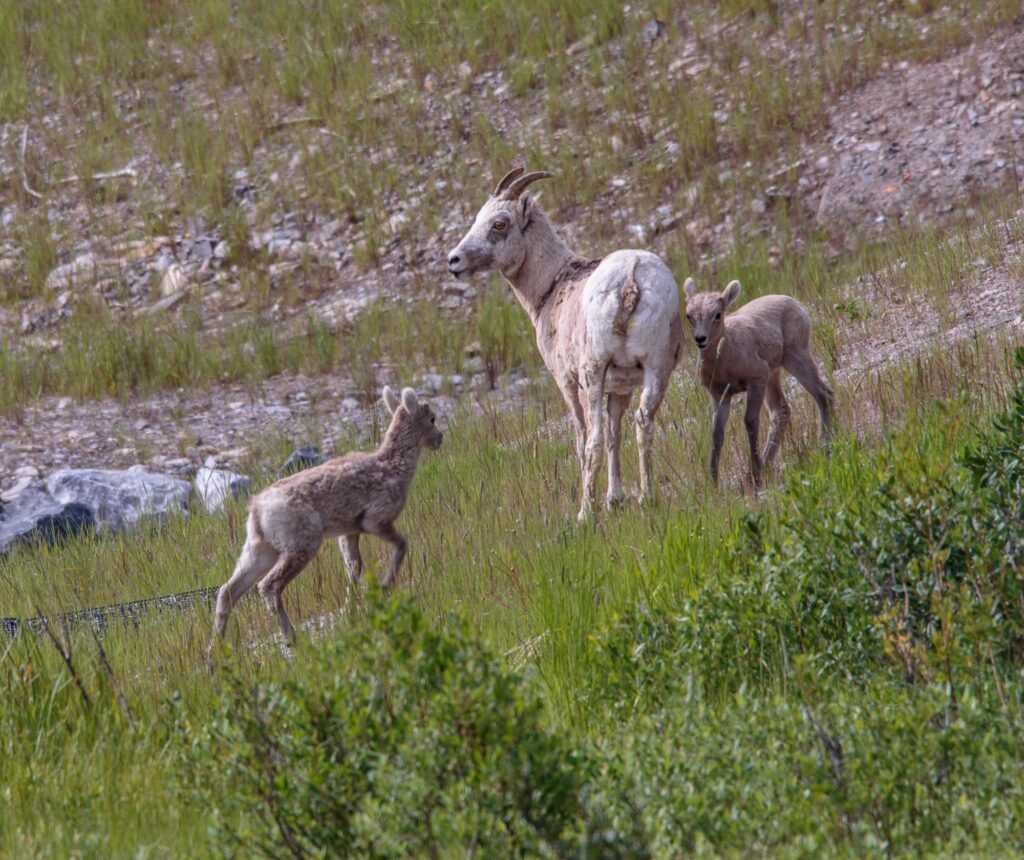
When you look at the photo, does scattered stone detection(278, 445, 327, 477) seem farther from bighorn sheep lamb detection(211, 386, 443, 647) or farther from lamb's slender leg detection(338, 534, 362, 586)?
bighorn sheep lamb detection(211, 386, 443, 647)

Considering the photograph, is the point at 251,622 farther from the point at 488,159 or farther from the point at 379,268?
the point at 488,159

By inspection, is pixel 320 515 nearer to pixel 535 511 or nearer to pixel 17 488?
pixel 535 511

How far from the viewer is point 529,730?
14.0 feet

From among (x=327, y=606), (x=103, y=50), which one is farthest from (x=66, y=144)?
(x=327, y=606)

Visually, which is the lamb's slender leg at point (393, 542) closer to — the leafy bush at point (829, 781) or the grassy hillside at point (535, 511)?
the grassy hillside at point (535, 511)

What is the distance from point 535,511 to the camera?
8.83m

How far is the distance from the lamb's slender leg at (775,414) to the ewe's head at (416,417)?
8.67 feet

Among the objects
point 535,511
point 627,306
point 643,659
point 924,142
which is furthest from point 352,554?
point 924,142

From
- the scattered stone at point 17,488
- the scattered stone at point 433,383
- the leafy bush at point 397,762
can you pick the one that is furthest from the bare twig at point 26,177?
the leafy bush at point 397,762

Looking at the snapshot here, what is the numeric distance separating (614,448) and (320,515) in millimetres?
2379

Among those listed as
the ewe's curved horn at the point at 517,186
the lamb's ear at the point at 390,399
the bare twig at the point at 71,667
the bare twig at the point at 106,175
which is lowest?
the bare twig at the point at 71,667

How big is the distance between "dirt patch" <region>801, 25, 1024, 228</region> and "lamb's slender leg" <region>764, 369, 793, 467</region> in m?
6.21

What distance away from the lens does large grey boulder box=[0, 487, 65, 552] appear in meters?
10.9

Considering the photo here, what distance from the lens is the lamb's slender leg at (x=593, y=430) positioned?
28.0 feet
